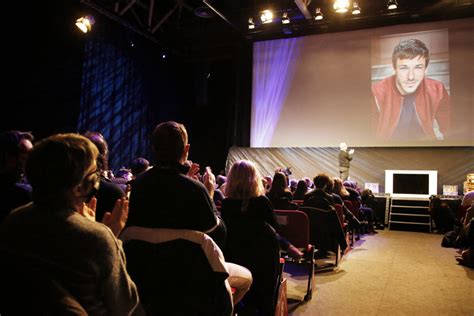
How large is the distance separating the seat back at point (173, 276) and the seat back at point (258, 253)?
69 cm

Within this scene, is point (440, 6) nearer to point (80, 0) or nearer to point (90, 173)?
point (80, 0)

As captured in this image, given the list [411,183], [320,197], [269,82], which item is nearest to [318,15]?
[269,82]

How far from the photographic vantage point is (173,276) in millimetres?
1702

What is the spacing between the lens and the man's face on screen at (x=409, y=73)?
10.2 metres

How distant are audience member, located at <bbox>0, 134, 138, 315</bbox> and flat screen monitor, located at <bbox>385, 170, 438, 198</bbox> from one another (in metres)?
9.81

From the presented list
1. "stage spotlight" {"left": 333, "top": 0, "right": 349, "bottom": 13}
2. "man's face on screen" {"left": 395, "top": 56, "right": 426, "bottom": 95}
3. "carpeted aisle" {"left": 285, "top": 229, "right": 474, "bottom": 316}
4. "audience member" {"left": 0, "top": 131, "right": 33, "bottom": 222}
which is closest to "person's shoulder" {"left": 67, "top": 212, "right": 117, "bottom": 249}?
"audience member" {"left": 0, "top": 131, "right": 33, "bottom": 222}

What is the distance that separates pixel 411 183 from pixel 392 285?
22.7 ft

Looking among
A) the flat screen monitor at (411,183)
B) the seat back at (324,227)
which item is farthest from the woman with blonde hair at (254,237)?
the flat screen monitor at (411,183)

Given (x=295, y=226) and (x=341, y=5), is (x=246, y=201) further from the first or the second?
(x=341, y=5)

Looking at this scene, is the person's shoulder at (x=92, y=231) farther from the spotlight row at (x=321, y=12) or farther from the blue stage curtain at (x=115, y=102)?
the spotlight row at (x=321, y=12)

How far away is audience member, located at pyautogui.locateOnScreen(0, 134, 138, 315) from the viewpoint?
1.07 metres

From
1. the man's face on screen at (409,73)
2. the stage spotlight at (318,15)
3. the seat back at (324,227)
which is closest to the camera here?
the seat back at (324,227)

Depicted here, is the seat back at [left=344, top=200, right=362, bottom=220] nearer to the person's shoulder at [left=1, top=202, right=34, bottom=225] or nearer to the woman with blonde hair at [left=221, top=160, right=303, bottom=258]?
the woman with blonde hair at [left=221, top=160, right=303, bottom=258]

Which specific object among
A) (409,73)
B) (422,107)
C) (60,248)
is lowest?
(60,248)
